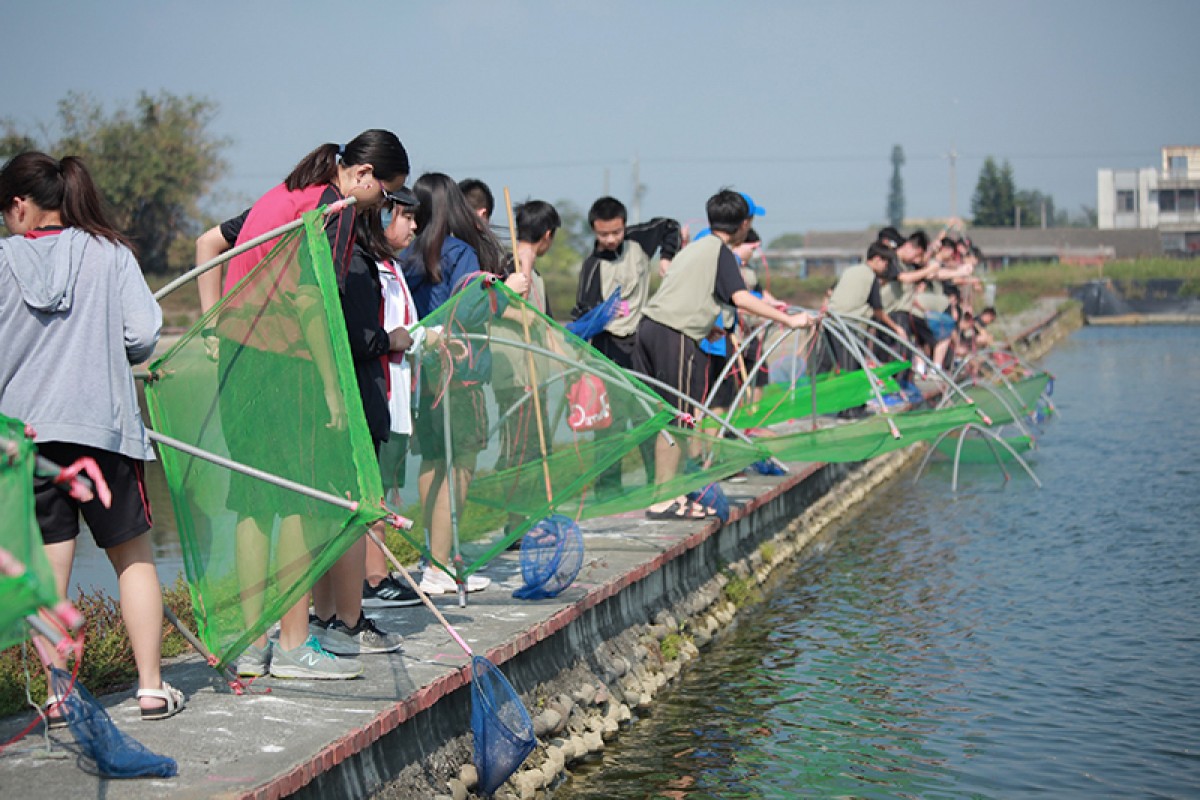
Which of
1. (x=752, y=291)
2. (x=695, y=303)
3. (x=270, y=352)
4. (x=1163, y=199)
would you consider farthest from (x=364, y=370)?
(x=1163, y=199)

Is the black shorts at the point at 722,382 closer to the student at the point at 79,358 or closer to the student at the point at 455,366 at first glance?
the student at the point at 455,366

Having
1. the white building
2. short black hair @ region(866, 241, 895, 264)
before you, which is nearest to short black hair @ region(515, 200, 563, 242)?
short black hair @ region(866, 241, 895, 264)

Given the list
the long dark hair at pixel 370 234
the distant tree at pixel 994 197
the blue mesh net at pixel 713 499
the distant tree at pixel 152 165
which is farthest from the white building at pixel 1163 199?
the long dark hair at pixel 370 234

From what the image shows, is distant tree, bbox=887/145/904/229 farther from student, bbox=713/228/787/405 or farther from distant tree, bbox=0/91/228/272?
student, bbox=713/228/787/405

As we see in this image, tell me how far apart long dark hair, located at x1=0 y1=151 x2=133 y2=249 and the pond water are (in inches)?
104

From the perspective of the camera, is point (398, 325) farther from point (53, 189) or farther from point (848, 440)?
point (848, 440)

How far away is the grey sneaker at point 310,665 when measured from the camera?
4.55 m

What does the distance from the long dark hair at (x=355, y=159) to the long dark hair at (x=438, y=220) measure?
50.1 inches

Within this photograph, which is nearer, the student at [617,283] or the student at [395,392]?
the student at [395,392]

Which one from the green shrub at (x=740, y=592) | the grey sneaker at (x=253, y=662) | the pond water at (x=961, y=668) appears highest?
the grey sneaker at (x=253, y=662)

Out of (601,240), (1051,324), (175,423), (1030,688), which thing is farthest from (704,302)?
(1051,324)

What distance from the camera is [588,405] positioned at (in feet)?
20.2

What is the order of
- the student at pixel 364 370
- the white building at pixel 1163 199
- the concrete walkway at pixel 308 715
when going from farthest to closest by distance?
the white building at pixel 1163 199 → the student at pixel 364 370 → the concrete walkway at pixel 308 715

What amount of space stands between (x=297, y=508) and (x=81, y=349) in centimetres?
81
